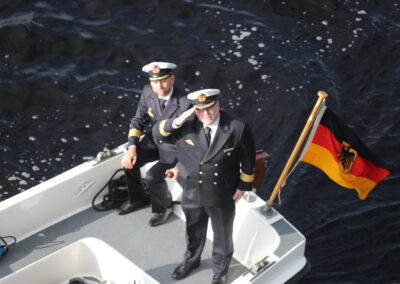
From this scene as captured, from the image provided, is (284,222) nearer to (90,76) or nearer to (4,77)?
(90,76)

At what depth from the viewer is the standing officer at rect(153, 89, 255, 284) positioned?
4.63m

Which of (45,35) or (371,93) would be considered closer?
(371,93)

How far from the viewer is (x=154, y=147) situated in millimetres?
5742

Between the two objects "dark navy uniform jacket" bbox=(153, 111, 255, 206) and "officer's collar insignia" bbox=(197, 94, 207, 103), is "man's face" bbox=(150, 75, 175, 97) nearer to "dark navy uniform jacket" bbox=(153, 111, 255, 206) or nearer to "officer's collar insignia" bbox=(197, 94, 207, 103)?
"dark navy uniform jacket" bbox=(153, 111, 255, 206)

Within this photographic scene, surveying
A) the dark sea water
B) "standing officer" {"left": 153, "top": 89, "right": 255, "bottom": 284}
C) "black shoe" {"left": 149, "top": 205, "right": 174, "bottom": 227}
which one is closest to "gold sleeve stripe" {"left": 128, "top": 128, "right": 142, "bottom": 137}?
"standing officer" {"left": 153, "top": 89, "right": 255, "bottom": 284}

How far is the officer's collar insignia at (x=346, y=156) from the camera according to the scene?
5320 millimetres

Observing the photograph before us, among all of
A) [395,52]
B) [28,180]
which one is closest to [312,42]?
[395,52]

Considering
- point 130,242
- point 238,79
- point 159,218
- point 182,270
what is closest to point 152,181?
point 159,218

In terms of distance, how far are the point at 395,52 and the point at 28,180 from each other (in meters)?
5.94

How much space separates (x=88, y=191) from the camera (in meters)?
6.04

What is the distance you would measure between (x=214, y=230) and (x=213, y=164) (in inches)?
25.6

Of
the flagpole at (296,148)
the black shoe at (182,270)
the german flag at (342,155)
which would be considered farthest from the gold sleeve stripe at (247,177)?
the black shoe at (182,270)

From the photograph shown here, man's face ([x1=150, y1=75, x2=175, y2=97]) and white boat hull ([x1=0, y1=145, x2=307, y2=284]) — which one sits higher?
man's face ([x1=150, y1=75, x2=175, y2=97])

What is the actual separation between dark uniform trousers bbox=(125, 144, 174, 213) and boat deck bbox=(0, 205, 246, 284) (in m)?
0.21
